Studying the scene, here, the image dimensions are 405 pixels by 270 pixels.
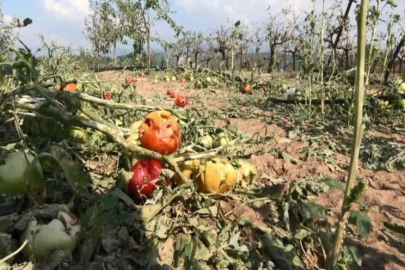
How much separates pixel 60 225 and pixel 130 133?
0.72 m

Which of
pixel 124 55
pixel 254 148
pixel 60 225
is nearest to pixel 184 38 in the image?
pixel 124 55

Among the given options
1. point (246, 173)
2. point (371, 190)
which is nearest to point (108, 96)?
point (246, 173)

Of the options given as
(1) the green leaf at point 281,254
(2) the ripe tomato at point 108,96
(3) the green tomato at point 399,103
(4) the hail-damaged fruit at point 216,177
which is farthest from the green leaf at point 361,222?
(3) the green tomato at point 399,103

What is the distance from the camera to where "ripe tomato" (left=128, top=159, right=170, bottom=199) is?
77.3 inches

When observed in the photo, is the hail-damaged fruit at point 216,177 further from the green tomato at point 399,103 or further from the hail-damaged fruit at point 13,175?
the green tomato at point 399,103

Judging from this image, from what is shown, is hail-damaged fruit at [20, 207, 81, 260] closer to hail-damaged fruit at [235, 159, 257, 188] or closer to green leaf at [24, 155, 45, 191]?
green leaf at [24, 155, 45, 191]

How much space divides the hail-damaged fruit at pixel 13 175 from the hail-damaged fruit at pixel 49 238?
185 mm

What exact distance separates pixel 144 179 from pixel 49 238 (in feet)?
1.74

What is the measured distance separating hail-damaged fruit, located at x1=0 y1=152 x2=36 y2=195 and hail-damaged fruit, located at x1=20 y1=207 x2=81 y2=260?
7.3 inches

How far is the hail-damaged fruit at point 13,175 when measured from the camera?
1719 mm

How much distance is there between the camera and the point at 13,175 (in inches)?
67.9

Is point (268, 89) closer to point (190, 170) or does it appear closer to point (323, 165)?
point (323, 165)

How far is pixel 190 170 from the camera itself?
2.14 meters

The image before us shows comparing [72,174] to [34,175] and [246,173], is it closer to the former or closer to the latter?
[34,175]
